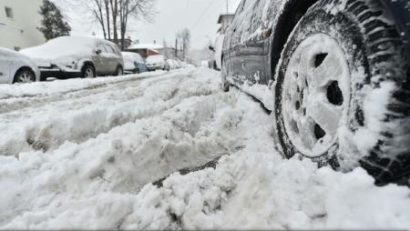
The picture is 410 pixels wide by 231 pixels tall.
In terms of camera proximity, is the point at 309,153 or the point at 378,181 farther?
the point at 309,153

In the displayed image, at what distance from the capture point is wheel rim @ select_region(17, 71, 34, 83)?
8.73 metres

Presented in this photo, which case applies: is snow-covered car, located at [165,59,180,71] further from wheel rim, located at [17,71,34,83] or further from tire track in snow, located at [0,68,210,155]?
tire track in snow, located at [0,68,210,155]

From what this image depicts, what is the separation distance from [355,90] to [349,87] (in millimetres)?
48

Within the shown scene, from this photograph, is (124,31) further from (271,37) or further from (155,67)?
(271,37)

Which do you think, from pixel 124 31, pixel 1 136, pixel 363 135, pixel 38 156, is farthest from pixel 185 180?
pixel 124 31

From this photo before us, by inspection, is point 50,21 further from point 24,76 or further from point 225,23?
point 24,76

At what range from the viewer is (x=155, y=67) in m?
31.9

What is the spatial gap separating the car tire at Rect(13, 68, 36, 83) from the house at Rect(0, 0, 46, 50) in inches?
672

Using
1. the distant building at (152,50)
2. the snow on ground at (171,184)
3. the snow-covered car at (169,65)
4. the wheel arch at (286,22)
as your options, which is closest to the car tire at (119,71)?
the snow on ground at (171,184)

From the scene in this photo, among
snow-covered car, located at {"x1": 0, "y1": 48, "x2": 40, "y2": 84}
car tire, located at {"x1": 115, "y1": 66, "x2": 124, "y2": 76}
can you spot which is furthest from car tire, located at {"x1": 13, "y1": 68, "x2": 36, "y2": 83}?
car tire, located at {"x1": 115, "y1": 66, "x2": 124, "y2": 76}

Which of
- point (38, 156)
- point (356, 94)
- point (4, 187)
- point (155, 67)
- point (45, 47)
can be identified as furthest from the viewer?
point (155, 67)

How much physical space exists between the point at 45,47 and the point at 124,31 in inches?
852

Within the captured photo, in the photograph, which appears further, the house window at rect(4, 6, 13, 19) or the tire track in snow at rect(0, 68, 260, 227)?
the house window at rect(4, 6, 13, 19)

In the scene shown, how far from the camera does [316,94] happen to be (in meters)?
1.79
